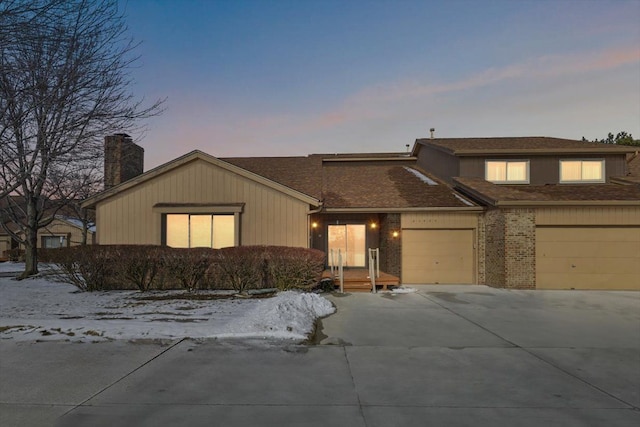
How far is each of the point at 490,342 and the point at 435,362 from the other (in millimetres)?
1653

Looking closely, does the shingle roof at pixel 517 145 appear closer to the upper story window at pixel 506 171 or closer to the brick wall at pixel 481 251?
the upper story window at pixel 506 171

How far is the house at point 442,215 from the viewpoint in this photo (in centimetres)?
1306

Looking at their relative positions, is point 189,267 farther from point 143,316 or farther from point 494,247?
point 494,247

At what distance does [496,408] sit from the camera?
157 inches

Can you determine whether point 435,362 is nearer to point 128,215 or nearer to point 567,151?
point 128,215

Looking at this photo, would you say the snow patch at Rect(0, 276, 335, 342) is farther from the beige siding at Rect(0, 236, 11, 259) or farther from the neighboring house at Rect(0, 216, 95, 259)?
the beige siding at Rect(0, 236, 11, 259)

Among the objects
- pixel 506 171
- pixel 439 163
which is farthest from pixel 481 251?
pixel 439 163

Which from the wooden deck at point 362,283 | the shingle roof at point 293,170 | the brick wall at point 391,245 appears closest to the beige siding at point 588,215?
the brick wall at point 391,245

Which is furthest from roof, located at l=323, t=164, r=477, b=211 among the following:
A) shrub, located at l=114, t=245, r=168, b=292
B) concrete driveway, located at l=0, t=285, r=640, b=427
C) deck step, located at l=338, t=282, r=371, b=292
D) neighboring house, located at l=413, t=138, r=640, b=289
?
concrete driveway, located at l=0, t=285, r=640, b=427

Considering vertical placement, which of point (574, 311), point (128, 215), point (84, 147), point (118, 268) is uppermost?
point (84, 147)

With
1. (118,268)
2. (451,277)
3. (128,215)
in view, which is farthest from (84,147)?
(451,277)

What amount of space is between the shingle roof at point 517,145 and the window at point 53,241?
99.5 ft

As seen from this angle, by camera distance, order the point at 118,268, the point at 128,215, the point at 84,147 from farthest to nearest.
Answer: the point at 128,215 < the point at 118,268 < the point at 84,147

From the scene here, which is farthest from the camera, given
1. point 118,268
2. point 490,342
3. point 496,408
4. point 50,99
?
point 118,268
